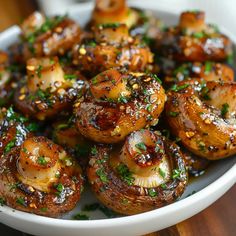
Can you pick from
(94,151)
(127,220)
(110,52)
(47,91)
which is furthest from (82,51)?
(127,220)

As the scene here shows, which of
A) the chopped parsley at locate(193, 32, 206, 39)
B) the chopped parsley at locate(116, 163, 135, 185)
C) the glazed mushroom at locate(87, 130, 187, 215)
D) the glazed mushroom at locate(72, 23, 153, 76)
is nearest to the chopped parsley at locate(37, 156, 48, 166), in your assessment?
the glazed mushroom at locate(87, 130, 187, 215)

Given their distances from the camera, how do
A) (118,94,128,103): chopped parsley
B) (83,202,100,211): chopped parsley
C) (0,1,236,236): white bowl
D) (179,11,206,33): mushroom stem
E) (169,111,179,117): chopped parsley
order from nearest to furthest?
(0,1,236,236): white bowl
(118,94,128,103): chopped parsley
(169,111,179,117): chopped parsley
(83,202,100,211): chopped parsley
(179,11,206,33): mushroom stem

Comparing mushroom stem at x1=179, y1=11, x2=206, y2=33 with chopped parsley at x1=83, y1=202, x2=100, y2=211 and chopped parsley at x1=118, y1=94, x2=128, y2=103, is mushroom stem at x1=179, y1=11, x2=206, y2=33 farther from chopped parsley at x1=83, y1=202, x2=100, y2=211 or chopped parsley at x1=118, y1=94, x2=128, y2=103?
chopped parsley at x1=83, y1=202, x2=100, y2=211

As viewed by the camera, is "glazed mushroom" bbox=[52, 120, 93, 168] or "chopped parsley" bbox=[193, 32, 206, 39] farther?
"chopped parsley" bbox=[193, 32, 206, 39]

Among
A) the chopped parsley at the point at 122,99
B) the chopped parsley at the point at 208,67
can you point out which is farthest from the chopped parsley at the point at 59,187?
the chopped parsley at the point at 208,67

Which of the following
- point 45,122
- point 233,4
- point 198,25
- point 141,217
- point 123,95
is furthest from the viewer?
point 233,4

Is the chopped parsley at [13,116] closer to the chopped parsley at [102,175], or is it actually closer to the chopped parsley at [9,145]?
the chopped parsley at [9,145]

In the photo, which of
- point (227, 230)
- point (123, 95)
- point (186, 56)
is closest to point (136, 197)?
point (123, 95)

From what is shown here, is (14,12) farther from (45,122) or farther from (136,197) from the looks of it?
(136,197)
